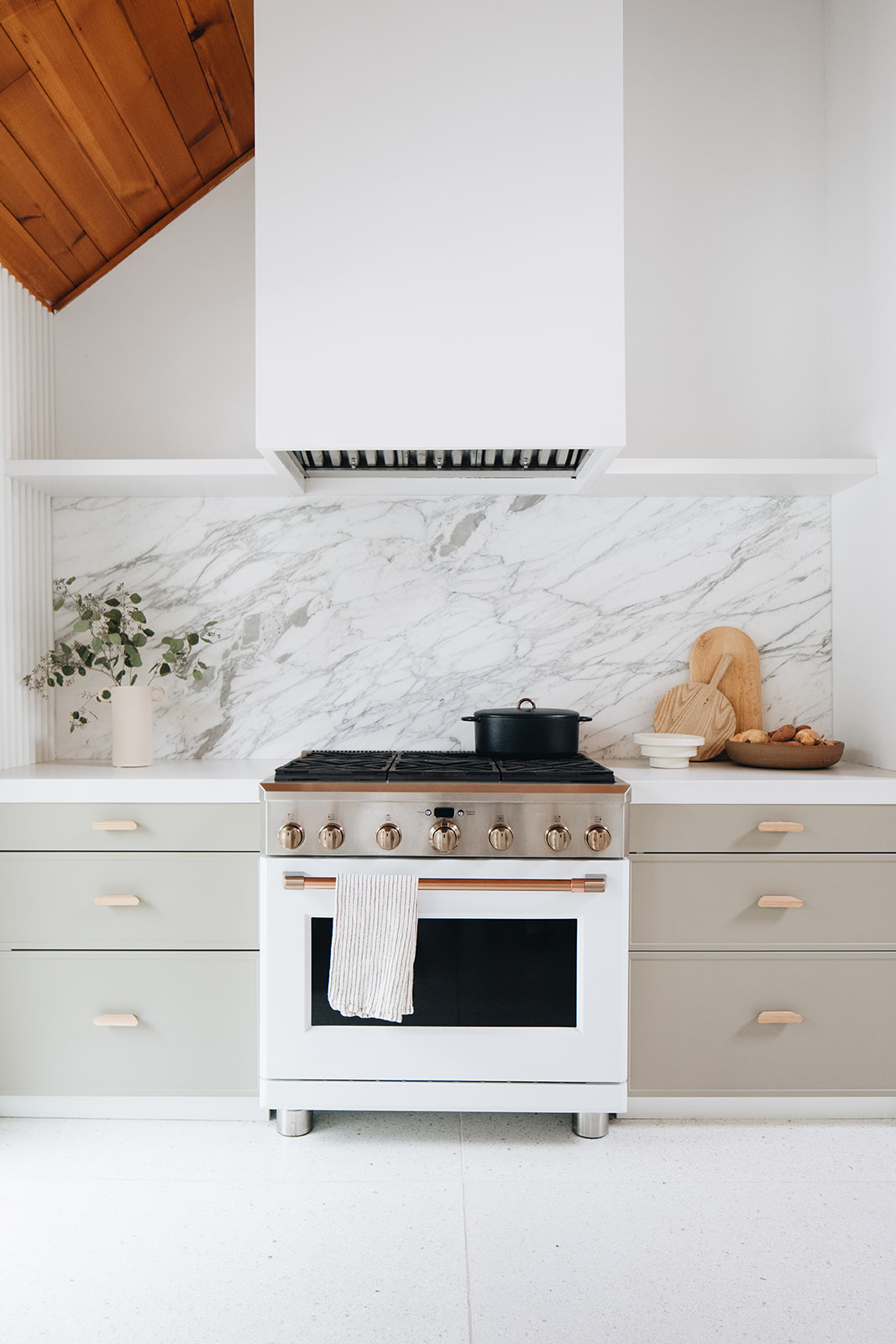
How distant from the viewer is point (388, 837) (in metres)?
1.99

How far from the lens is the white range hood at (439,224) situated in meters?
2.05

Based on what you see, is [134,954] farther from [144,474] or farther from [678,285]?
[678,285]

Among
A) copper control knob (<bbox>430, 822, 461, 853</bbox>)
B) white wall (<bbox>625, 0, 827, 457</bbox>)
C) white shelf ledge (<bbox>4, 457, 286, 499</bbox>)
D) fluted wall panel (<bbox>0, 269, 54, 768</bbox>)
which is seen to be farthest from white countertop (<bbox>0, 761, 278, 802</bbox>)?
white wall (<bbox>625, 0, 827, 457</bbox>)

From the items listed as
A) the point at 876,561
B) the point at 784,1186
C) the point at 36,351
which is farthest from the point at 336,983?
the point at 36,351

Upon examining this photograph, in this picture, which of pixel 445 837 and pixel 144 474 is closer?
pixel 445 837

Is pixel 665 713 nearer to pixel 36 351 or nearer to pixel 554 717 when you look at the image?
pixel 554 717

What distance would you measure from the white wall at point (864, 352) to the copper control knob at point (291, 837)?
1.57m

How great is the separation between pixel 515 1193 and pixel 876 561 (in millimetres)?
1833

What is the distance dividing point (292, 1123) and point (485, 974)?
0.58 m

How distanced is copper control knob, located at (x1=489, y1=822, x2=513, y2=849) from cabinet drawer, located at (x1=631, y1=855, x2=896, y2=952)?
0.44m

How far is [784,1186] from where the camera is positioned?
1.86 metres

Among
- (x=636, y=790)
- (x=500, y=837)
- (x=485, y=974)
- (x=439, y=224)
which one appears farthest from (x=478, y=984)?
(x=439, y=224)

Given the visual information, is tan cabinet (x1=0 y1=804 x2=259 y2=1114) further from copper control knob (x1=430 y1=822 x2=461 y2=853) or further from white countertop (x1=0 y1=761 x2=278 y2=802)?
copper control knob (x1=430 y1=822 x2=461 y2=853)

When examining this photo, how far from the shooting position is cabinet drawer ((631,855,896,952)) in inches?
83.4
